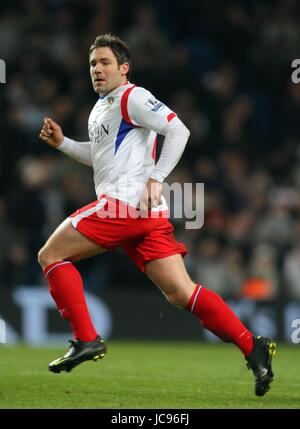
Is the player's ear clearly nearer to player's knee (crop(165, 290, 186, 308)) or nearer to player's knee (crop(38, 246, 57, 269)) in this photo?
player's knee (crop(38, 246, 57, 269))

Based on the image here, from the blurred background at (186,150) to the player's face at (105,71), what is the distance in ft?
16.8

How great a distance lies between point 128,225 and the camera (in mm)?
6250

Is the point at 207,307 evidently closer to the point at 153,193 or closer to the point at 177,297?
the point at 177,297

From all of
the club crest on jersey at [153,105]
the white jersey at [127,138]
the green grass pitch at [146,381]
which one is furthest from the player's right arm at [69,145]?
the green grass pitch at [146,381]

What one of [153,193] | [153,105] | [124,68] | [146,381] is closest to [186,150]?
[146,381]

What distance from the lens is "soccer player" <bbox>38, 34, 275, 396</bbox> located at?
6180 mm

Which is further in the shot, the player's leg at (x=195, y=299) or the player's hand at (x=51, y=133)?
the player's hand at (x=51, y=133)

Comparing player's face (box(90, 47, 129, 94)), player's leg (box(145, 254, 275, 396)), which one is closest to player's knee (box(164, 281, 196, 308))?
player's leg (box(145, 254, 275, 396))

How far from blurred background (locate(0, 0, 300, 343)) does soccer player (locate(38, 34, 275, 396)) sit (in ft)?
16.3

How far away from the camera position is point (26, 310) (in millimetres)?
A: 11195

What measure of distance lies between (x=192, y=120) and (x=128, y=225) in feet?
23.3

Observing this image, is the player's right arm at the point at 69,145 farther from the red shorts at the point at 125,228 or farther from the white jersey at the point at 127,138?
the red shorts at the point at 125,228

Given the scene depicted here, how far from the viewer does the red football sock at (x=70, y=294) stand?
20.4 ft

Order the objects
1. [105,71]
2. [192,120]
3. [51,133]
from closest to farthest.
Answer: [105,71]
[51,133]
[192,120]
